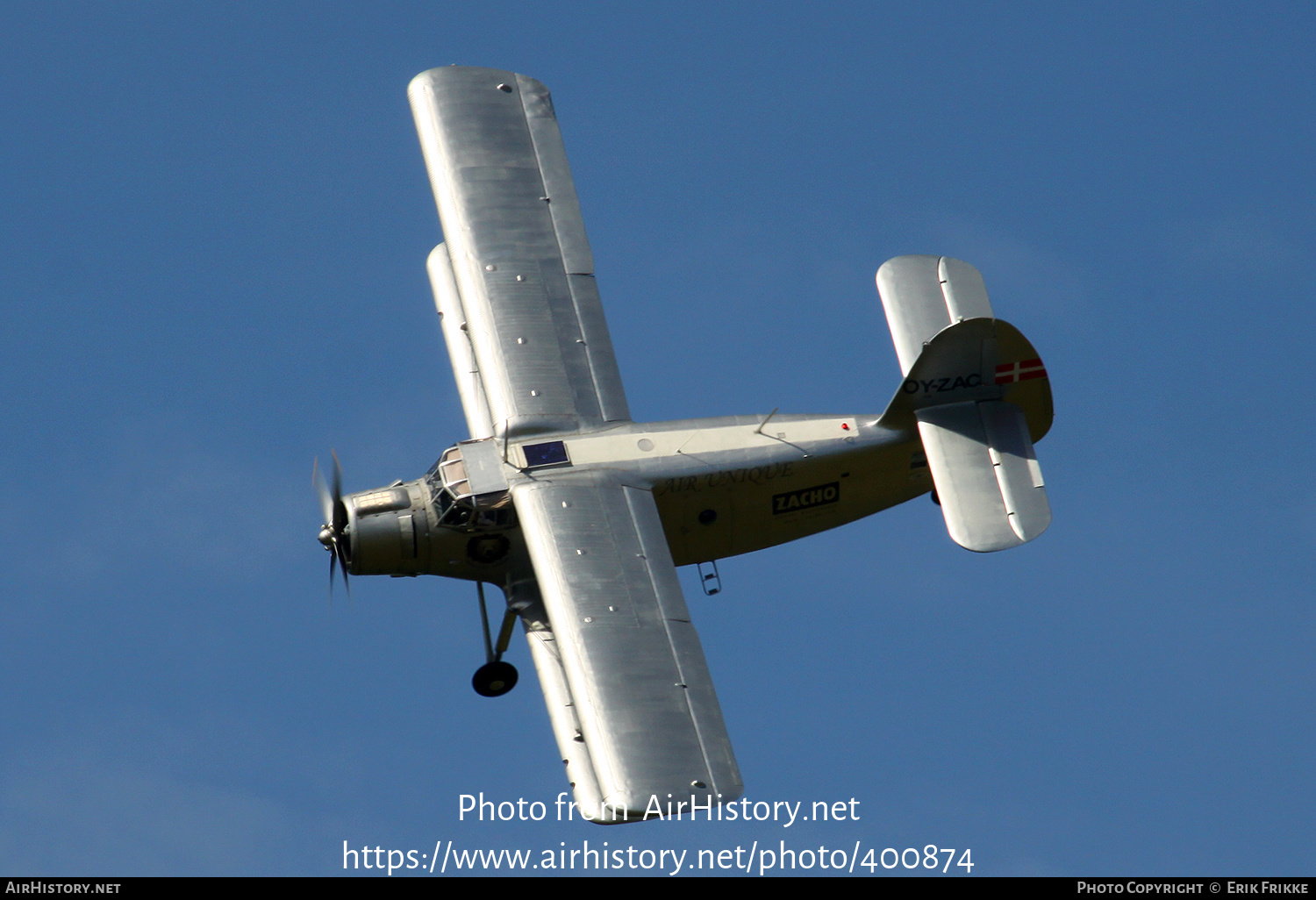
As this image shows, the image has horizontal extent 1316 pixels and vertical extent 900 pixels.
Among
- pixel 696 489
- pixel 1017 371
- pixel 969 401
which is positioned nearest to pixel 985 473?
pixel 969 401

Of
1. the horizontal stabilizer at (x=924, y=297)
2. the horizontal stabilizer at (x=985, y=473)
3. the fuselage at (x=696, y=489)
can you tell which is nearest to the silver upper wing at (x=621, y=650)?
the fuselage at (x=696, y=489)

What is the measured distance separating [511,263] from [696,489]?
4061 mm

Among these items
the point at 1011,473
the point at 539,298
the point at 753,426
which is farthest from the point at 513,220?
the point at 1011,473

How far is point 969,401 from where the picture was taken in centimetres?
2841

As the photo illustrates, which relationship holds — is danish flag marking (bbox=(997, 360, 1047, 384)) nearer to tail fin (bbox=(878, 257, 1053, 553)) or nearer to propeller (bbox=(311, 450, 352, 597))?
tail fin (bbox=(878, 257, 1053, 553))

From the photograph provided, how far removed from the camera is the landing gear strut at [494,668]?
91.8ft

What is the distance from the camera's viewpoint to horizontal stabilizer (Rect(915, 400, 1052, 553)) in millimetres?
27109

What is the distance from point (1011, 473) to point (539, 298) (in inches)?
249

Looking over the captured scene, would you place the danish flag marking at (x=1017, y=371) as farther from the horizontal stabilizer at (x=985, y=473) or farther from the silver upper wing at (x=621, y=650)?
the silver upper wing at (x=621, y=650)

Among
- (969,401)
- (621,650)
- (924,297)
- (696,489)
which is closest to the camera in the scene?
(621,650)

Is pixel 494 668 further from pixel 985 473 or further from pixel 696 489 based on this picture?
pixel 985 473

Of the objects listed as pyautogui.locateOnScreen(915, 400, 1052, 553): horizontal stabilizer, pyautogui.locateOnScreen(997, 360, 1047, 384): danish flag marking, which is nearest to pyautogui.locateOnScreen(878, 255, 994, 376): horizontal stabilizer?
pyautogui.locateOnScreen(997, 360, 1047, 384): danish flag marking

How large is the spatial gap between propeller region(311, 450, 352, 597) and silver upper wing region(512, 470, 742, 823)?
2230 millimetres

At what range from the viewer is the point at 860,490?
2870 cm
